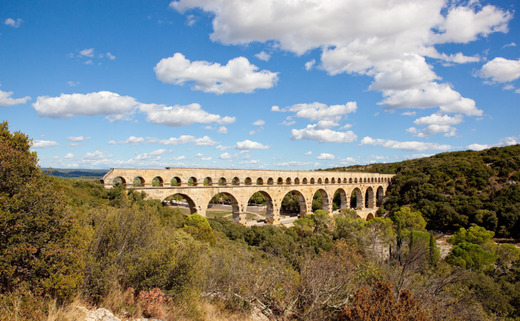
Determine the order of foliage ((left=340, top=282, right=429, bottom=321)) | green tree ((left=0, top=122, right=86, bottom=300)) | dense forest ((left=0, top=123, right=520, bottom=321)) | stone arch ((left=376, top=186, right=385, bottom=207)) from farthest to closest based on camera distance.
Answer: stone arch ((left=376, top=186, right=385, bottom=207))
foliage ((left=340, top=282, right=429, bottom=321))
dense forest ((left=0, top=123, right=520, bottom=321))
green tree ((left=0, top=122, right=86, bottom=300))

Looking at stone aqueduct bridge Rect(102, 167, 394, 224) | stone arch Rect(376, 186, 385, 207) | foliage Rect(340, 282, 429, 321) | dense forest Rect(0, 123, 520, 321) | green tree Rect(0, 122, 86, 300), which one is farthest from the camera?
stone arch Rect(376, 186, 385, 207)

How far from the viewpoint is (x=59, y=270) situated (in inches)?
177

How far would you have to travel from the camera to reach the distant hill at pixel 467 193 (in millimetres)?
31227

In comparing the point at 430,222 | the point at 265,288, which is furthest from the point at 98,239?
the point at 430,222

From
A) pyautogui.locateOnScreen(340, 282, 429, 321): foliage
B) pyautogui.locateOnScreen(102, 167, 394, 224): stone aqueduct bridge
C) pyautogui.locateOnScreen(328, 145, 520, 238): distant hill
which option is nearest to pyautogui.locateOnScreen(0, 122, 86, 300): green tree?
pyautogui.locateOnScreen(340, 282, 429, 321): foliage

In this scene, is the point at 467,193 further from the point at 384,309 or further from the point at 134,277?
the point at 134,277

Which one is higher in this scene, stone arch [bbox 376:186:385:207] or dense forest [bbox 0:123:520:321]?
dense forest [bbox 0:123:520:321]

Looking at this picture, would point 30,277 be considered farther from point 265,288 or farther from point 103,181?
point 103,181

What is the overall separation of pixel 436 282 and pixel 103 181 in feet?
50.6

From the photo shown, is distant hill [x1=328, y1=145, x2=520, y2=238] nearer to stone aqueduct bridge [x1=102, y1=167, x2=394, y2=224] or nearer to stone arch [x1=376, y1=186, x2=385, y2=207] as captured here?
stone arch [x1=376, y1=186, x2=385, y2=207]

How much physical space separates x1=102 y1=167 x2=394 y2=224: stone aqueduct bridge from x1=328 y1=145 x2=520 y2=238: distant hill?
8.89 metres

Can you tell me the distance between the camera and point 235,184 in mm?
20875

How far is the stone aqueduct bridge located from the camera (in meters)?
15.8

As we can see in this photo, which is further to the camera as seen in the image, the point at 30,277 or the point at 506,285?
the point at 506,285
